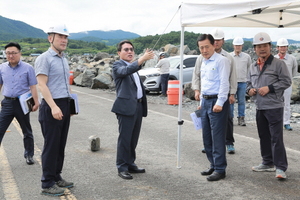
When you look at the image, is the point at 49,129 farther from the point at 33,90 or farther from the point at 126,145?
the point at 33,90

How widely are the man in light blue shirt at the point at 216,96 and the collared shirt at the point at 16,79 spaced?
2831mm

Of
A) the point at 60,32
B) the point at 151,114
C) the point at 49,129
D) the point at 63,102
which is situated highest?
the point at 60,32

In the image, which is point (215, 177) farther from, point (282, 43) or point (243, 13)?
point (282, 43)

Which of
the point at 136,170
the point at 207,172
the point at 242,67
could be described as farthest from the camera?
the point at 242,67

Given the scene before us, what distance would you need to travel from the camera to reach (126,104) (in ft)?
17.0

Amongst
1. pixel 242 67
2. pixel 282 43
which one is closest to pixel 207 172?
pixel 242 67

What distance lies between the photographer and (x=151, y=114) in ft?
37.3

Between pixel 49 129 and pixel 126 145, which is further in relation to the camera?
pixel 126 145

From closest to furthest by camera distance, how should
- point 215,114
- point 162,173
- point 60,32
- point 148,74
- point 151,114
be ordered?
point 60,32, point 215,114, point 162,173, point 151,114, point 148,74

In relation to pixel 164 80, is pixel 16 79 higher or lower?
higher

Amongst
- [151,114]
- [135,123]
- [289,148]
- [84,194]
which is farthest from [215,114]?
[151,114]

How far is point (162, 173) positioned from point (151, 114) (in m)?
5.88

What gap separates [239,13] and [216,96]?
1.22m

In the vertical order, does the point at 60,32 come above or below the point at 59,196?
above
